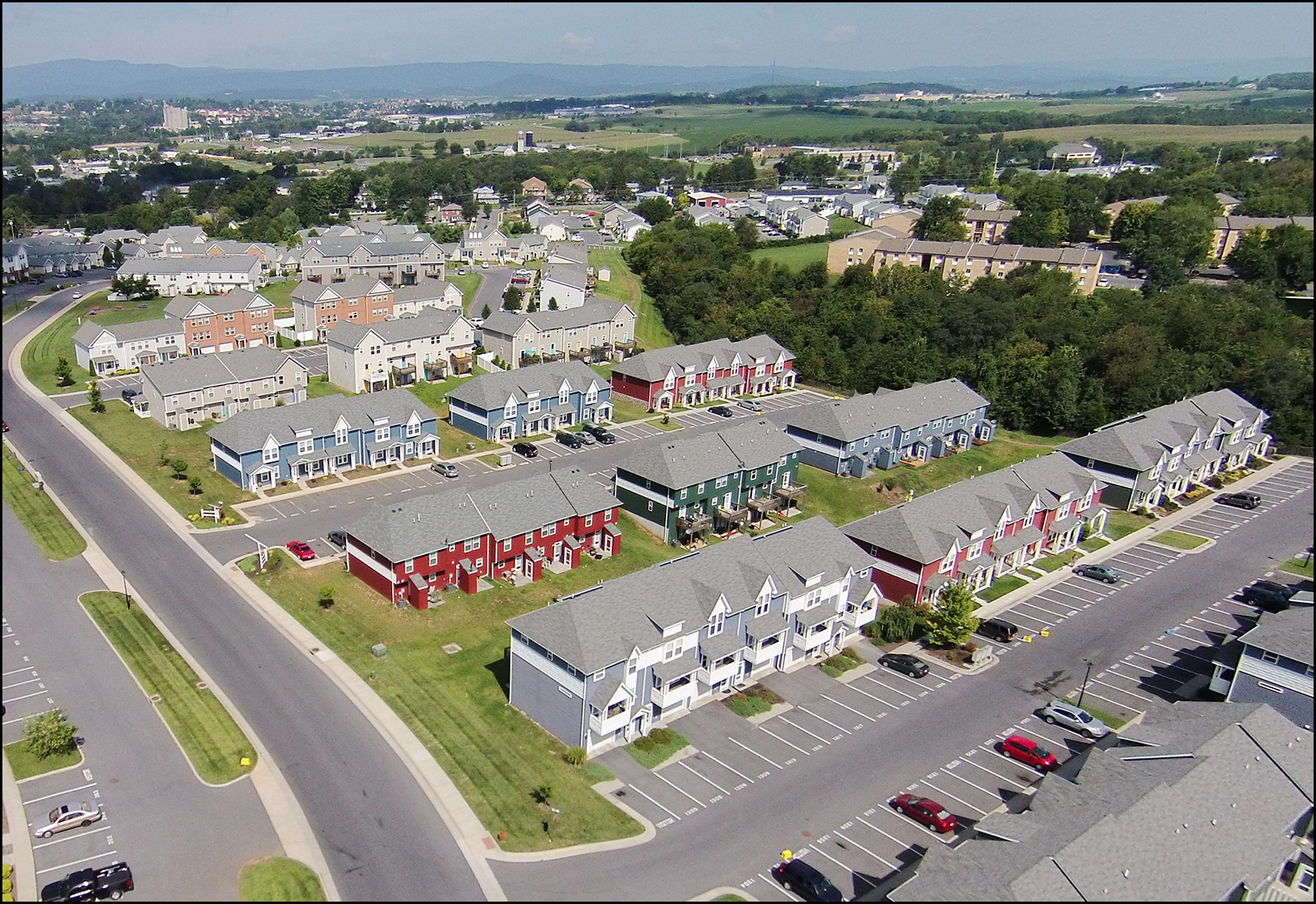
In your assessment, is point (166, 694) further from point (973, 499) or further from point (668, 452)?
point (973, 499)

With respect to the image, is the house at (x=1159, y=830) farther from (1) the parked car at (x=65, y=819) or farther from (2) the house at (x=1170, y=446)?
(2) the house at (x=1170, y=446)

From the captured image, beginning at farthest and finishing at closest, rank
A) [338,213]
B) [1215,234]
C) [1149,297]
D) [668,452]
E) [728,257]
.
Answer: [338,213], [728,257], [1215,234], [1149,297], [668,452]

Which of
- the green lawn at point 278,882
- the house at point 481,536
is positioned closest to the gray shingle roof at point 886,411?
the house at point 481,536

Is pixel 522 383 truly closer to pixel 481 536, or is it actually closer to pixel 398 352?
pixel 398 352

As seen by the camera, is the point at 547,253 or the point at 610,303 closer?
the point at 610,303

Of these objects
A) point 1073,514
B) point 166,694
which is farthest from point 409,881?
point 1073,514
